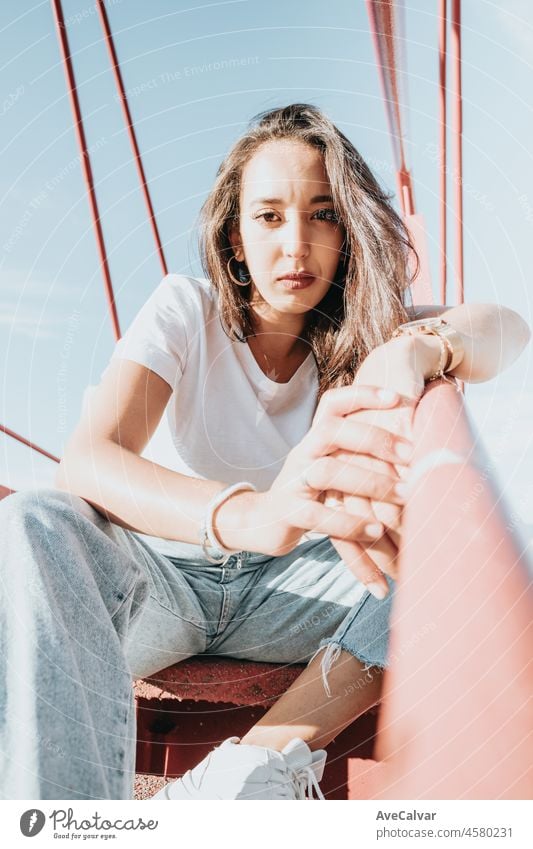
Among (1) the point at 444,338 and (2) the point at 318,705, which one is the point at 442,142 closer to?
(1) the point at 444,338

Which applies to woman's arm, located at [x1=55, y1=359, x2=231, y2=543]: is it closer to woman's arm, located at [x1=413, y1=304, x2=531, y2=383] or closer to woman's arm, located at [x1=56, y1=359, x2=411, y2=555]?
woman's arm, located at [x1=56, y1=359, x2=411, y2=555]

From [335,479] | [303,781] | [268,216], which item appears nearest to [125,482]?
[335,479]

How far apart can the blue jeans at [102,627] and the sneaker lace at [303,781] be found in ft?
0.30

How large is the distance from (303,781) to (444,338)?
1.30ft

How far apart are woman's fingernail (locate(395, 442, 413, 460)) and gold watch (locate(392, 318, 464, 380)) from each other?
4.8 inches

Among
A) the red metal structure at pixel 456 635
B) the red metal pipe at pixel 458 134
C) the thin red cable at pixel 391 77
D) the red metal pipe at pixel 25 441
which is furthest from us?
the red metal pipe at pixel 25 441

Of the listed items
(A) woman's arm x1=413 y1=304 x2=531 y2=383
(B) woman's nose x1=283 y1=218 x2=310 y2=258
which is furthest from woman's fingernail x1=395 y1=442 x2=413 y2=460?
(B) woman's nose x1=283 y1=218 x2=310 y2=258

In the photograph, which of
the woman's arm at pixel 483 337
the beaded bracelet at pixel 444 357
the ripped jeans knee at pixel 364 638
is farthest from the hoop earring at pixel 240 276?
the ripped jeans knee at pixel 364 638

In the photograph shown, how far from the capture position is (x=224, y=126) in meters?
0.88

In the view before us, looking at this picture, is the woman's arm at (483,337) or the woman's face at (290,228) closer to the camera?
the woman's arm at (483,337)

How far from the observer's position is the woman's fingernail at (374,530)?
481 mm

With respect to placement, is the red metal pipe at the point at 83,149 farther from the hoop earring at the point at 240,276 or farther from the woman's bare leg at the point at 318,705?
the woman's bare leg at the point at 318,705
